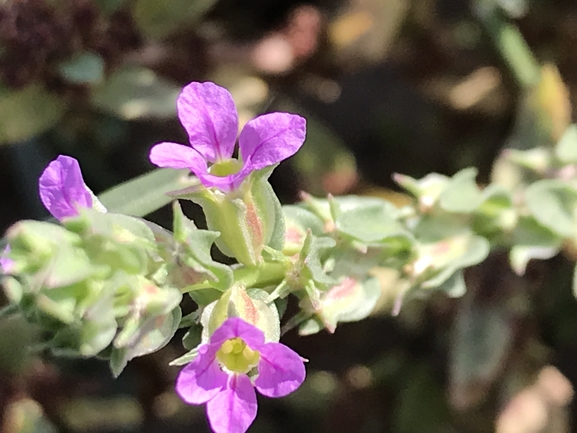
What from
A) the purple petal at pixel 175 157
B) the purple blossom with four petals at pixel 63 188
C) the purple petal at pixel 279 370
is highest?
the purple petal at pixel 175 157

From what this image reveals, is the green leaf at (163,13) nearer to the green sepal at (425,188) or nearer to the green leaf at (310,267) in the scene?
the green sepal at (425,188)

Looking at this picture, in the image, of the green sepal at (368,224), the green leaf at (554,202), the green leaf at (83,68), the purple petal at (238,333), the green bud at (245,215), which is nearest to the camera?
the purple petal at (238,333)

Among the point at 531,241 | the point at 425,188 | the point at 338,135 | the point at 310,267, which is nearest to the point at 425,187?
the point at 425,188

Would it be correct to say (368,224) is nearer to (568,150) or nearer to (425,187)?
(425,187)

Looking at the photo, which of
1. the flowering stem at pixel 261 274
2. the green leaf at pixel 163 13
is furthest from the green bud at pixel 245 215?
the green leaf at pixel 163 13

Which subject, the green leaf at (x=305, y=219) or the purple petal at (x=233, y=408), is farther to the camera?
the green leaf at (x=305, y=219)

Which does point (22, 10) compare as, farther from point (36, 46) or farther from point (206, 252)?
point (206, 252)

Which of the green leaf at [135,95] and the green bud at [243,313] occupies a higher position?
the green bud at [243,313]

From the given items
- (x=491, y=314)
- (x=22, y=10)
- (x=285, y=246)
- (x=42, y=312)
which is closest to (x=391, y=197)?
(x=491, y=314)
